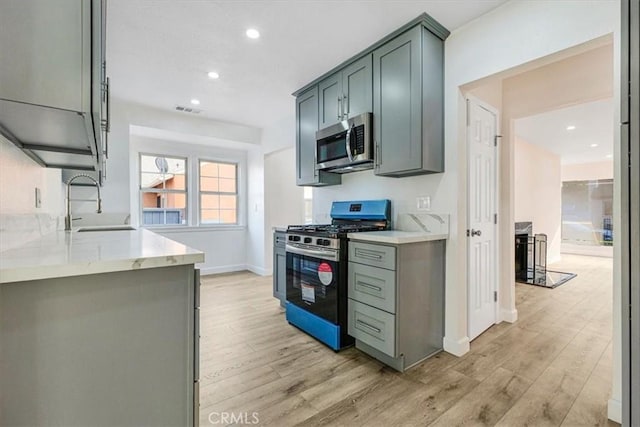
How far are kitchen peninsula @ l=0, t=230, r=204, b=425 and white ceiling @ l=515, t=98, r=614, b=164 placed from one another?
175 inches

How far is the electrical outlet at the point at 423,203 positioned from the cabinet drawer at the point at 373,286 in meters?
0.77

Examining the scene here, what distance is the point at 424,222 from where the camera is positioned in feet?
8.18

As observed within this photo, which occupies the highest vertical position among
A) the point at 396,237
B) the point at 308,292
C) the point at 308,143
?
the point at 308,143

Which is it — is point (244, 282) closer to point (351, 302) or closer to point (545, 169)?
point (351, 302)

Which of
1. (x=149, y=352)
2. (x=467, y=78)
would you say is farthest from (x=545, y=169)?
(x=149, y=352)

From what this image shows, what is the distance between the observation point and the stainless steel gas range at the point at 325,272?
7.67ft

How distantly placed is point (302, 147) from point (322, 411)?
262cm

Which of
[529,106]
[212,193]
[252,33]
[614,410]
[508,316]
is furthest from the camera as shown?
[212,193]

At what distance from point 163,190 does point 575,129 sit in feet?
22.9

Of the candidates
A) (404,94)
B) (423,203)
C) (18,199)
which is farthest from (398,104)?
(18,199)

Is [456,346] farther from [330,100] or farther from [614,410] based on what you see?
[330,100]

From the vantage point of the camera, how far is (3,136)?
1144 millimetres

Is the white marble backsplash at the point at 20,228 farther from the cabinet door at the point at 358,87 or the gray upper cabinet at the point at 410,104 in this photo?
the cabinet door at the point at 358,87

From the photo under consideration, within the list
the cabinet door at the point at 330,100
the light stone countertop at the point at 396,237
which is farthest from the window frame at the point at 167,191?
the light stone countertop at the point at 396,237
